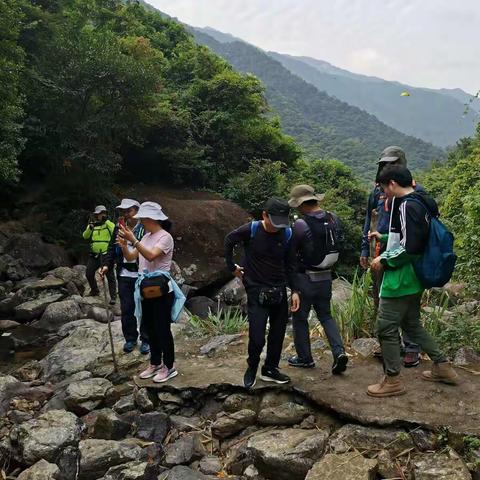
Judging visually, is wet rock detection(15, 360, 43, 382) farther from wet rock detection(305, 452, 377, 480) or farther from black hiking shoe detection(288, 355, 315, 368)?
wet rock detection(305, 452, 377, 480)

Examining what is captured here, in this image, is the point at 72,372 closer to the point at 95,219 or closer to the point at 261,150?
the point at 95,219

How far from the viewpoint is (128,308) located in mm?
6156

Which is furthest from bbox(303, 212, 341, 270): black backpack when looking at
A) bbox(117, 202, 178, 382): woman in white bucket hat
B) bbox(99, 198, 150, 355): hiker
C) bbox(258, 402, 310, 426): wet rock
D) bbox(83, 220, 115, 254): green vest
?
bbox(83, 220, 115, 254): green vest

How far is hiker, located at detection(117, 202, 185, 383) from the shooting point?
15.9 ft

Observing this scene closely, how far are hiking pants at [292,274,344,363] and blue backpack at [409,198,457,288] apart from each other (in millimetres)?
1161

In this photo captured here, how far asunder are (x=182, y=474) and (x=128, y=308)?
271 centimetres

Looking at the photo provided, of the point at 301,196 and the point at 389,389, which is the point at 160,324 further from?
the point at 389,389

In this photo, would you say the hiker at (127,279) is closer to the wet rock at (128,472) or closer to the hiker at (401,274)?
the wet rock at (128,472)

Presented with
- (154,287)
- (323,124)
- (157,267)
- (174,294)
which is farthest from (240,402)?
(323,124)

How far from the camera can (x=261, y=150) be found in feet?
71.3

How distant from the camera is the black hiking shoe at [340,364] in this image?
4730 millimetres

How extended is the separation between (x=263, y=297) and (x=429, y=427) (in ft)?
5.62

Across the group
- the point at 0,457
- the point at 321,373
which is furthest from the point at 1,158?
the point at 321,373

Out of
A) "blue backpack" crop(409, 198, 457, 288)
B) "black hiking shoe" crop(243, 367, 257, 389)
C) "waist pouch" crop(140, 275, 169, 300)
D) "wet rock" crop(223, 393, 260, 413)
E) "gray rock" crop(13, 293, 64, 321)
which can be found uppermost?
"blue backpack" crop(409, 198, 457, 288)
